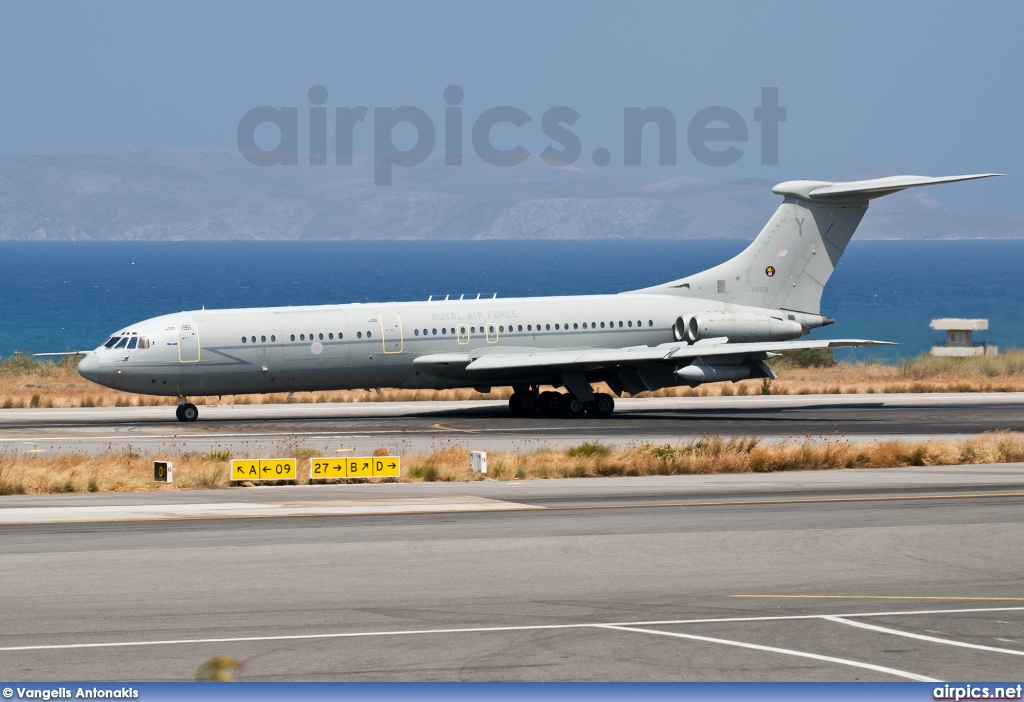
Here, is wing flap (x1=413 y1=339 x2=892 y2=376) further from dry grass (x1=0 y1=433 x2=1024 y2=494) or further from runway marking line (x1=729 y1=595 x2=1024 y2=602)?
runway marking line (x1=729 y1=595 x2=1024 y2=602)

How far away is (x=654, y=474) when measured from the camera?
2967 centimetres

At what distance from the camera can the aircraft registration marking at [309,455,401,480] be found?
2850 cm

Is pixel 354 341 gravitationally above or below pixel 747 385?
above

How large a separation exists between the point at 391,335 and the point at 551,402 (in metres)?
6.14

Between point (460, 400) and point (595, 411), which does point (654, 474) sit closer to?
point (595, 411)

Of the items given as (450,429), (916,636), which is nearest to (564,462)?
(450,429)

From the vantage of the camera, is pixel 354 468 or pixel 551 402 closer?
pixel 354 468

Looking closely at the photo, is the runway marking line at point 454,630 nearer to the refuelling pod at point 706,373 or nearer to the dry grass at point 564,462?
the dry grass at point 564,462

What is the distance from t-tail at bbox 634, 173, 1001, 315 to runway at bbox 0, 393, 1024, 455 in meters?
3.87

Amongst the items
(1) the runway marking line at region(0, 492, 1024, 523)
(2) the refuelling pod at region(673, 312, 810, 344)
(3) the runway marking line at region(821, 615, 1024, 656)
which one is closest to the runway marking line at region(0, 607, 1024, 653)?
(3) the runway marking line at region(821, 615, 1024, 656)

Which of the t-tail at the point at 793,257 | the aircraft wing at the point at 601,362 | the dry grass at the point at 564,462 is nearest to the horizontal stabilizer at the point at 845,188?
the t-tail at the point at 793,257

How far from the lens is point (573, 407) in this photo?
44.3m

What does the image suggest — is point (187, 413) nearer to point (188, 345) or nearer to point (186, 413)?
point (186, 413)

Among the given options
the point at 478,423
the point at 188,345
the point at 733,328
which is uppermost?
the point at 733,328
